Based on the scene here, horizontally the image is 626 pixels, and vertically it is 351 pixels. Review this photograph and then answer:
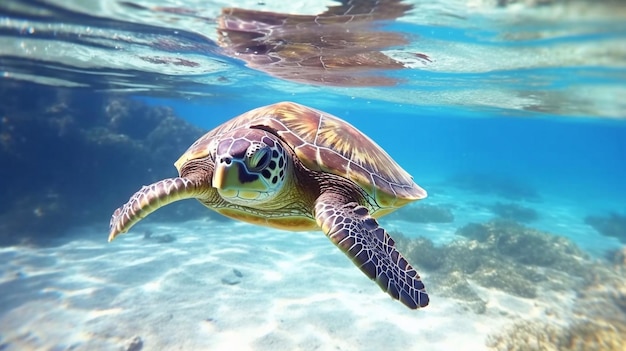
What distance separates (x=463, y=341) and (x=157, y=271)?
7.50 meters

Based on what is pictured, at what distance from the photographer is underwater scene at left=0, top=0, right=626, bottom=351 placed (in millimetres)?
3994

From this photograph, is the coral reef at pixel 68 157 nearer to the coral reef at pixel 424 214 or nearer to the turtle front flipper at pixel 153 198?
the coral reef at pixel 424 214

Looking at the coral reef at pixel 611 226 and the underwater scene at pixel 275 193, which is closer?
the underwater scene at pixel 275 193

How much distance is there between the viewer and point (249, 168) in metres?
2.95

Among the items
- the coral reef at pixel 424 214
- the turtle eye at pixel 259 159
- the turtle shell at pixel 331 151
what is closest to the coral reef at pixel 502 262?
the coral reef at pixel 424 214

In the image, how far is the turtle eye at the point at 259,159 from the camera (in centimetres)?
293

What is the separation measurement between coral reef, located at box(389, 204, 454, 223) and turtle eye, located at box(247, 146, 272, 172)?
16.3 meters

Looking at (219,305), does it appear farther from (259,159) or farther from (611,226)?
(611,226)

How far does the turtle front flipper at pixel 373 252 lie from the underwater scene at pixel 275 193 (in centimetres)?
2

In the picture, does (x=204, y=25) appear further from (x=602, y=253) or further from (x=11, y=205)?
(x=602, y=253)

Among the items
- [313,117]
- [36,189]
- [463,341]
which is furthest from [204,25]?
[36,189]

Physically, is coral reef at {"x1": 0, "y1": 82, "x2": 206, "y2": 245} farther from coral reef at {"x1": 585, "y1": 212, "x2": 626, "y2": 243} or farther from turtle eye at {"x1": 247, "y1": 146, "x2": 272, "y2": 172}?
coral reef at {"x1": 585, "y1": 212, "x2": 626, "y2": 243}

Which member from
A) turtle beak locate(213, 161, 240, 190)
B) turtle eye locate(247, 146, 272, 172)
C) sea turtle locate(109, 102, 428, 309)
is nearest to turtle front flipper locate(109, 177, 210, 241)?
sea turtle locate(109, 102, 428, 309)

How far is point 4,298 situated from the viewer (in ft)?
25.1
